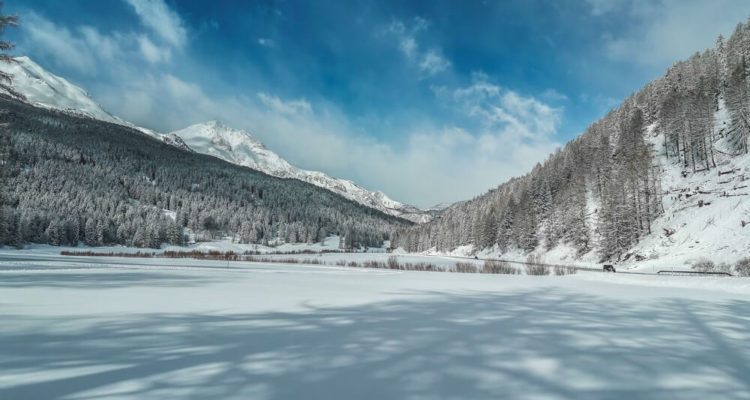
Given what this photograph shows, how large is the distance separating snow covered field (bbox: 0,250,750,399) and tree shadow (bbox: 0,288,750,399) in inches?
0.7

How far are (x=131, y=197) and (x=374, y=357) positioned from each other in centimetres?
15023

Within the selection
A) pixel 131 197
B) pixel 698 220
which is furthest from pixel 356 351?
pixel 131 197

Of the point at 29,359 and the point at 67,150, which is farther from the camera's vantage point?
the point at 67,150

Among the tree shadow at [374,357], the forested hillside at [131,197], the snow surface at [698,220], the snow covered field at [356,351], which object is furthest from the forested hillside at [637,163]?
the forested hillside at [131,197]

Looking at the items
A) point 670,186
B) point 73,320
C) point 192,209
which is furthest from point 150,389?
point 192,209

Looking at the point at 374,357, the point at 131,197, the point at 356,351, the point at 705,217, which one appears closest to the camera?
the point at 374,357

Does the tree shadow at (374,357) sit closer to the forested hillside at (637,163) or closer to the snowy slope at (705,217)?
the snowy slope at (705,217)

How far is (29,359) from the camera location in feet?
9.56

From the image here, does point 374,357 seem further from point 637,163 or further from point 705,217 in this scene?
point 637,163

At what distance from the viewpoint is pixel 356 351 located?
348 centimetres

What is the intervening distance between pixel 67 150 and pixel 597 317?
176885mm

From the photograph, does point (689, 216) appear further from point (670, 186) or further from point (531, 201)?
point (531, 201)

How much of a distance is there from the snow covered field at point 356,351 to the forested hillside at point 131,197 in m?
19.2

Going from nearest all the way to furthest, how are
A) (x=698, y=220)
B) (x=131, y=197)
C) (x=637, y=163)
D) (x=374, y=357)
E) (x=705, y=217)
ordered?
(x=374, y=357) < (x=705, y=217) < (x=698, y=220) < (x=637, y=163) < (x=131, y=197)
